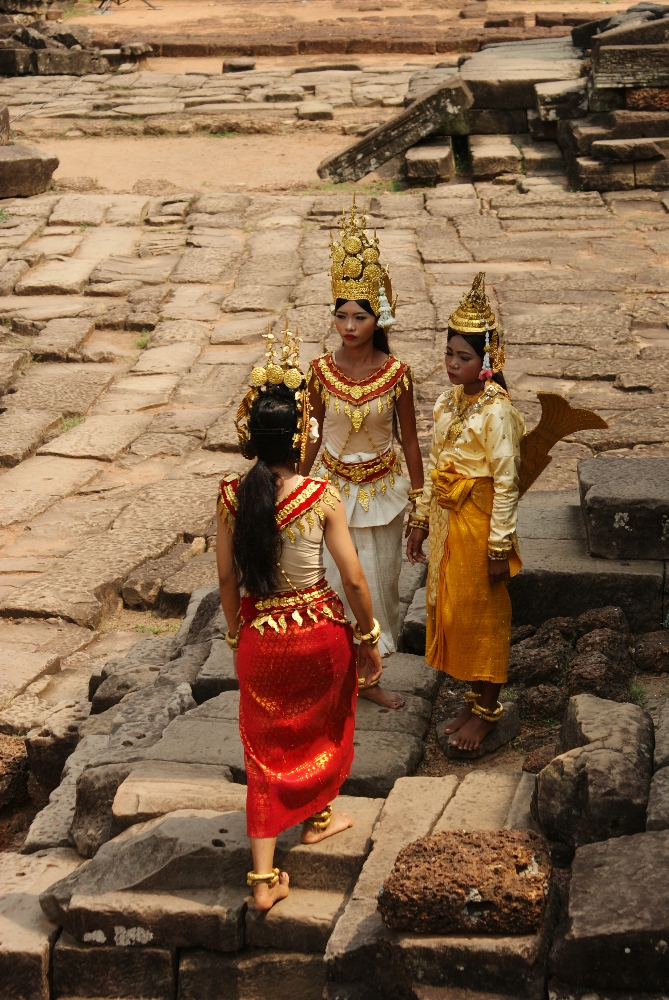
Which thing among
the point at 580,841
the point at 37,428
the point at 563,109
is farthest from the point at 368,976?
the point at 563,109

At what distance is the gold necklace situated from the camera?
400 cm

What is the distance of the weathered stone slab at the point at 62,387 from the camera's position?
8898 mm

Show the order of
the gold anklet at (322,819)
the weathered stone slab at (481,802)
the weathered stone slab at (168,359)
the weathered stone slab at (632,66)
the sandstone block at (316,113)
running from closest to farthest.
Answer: the weathered stone slab at (481,802) → the gold anklet at (322,819) → the weathered stone slab at (168,359) → the weathered stone slab at (632,66) → the sandstone block at (316,113)

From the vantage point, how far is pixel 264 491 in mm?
3305

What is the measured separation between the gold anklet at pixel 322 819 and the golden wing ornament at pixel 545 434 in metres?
1.25

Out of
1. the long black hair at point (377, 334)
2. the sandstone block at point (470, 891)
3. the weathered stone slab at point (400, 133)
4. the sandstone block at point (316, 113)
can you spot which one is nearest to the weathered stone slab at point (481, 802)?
the sandstone block at point (470, 891)

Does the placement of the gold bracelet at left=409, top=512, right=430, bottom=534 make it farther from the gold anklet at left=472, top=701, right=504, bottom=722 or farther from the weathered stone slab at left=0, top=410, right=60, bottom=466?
the weathered stone slab at left=0, top=410, right=60, bottom=466

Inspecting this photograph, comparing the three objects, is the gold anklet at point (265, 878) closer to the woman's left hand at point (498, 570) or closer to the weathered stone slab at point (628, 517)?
the woman's left hand at point (498, 570)

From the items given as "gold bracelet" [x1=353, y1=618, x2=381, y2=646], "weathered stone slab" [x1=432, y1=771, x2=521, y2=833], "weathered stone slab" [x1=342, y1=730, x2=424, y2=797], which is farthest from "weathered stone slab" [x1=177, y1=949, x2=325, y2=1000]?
"gold bracelet" [x1=353, y1=618, x2=381, y2=646]

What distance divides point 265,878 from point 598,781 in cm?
95

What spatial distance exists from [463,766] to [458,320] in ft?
4.90

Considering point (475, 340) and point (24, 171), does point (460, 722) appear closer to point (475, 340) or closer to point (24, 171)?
point (475, 340)

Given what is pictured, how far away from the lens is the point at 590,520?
4957 mm

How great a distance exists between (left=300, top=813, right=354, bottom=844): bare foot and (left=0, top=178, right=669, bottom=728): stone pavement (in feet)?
6.34
